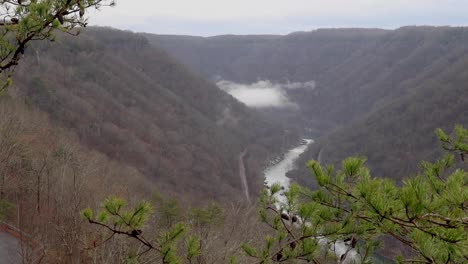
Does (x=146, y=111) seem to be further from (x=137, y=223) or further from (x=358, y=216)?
(x=358, y=216)

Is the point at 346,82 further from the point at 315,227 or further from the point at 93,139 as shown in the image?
the point at 315,227

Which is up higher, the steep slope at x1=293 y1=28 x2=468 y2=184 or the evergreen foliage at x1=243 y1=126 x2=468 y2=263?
the evergreen foliage at x1=243 y1=126 x2=468 y2=263

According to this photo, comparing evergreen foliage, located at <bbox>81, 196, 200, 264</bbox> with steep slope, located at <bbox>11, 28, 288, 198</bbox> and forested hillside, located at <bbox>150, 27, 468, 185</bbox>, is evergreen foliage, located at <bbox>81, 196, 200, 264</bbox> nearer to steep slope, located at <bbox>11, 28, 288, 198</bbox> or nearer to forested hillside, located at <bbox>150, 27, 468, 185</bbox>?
forested hillside, located at <bbox>150, 27, 468, 185</bbox>

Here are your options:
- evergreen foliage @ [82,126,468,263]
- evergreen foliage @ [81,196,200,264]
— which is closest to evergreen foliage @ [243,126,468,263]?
evergreen foliage @ [82,126,468,263]

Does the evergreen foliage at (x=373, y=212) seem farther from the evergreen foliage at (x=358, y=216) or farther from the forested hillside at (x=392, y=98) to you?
the forested hillside at (x=392, y=98)

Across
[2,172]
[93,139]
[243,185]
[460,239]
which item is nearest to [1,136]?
[2,172]

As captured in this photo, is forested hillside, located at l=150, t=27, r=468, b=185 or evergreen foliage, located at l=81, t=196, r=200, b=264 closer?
evergreen foliage, located at l=81, t=196, r=200, b=264

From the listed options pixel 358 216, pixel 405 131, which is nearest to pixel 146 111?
pixel 405 131

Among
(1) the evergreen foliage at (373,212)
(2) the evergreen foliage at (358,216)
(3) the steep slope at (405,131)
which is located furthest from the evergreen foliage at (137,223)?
(3) the steep slope at (405,131)
